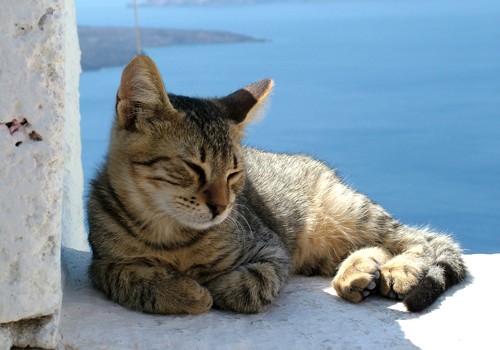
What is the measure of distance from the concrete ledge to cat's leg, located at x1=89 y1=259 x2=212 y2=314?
0.02 meters

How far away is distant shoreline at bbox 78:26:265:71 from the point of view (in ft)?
18.9

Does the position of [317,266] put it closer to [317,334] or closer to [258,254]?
[258,254]

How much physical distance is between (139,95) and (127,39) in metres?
4.21

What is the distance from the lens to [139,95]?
79.0 inches

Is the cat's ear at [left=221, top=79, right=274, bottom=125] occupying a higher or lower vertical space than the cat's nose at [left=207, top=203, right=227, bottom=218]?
higher

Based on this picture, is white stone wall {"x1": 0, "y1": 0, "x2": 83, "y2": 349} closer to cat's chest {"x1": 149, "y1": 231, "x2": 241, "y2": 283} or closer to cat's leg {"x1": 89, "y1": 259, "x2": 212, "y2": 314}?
cat's leg {"x1": 89, "y1": 259, "x2": 212, "y2": 314}

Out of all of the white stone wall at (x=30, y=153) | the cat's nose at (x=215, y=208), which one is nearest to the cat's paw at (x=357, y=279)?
the cat's nose at (x=215, y=208)

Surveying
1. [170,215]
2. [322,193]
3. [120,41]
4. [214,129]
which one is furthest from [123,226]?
[120,41]

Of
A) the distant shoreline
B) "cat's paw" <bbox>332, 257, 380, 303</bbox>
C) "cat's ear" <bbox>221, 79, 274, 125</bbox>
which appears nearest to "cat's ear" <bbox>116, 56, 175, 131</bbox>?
"cat's ear" <bbox>221, 79, 274, 125</bbox>

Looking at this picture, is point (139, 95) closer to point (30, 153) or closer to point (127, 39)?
point (30, 153)

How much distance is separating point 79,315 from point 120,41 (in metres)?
4.30

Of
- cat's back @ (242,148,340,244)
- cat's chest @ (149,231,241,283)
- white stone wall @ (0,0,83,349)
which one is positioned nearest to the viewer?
white stone wall @ (0,0,83,349)

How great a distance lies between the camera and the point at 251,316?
6.77 ft

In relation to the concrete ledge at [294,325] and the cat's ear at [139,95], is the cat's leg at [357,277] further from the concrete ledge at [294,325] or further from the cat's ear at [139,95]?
the cat's ear at [139,95]
